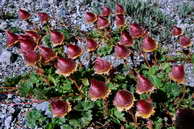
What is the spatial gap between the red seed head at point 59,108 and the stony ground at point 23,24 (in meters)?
0.46

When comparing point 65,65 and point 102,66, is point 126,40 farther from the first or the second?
point 65,65

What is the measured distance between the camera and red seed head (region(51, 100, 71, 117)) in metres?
3.20

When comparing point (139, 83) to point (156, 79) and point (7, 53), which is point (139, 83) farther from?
point (7, 53)

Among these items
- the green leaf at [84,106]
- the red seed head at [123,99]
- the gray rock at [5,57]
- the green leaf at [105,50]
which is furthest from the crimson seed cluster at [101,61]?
the gray rock at [5,57]

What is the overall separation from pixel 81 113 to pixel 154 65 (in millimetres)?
907

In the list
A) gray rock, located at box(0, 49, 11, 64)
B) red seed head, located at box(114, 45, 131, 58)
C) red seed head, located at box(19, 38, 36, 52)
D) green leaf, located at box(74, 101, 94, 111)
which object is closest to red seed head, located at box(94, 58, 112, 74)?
red seed head, located at box(114, 45, 131, 58)

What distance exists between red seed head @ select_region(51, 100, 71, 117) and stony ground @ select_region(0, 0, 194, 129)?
46 cm

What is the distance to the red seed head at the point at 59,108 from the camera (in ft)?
10.5

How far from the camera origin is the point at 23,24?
5199 millimetres

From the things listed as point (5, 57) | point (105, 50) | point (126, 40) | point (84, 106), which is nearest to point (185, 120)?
point (84, 106)

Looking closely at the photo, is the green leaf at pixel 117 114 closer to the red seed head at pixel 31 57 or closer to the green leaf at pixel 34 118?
the green leaf at pixel 34 118

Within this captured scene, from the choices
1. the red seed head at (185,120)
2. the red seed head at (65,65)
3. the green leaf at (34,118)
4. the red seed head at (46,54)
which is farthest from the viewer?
the red seed head at (46,54)

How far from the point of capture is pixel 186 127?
7.43 feet

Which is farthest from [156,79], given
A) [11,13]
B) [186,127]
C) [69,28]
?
[11,13]
